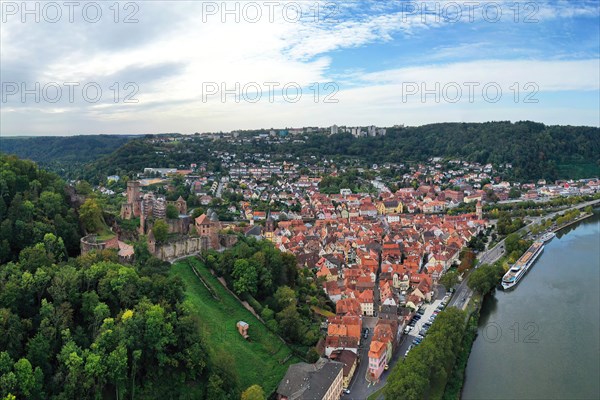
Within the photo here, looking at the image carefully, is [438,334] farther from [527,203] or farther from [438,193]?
[438,193]

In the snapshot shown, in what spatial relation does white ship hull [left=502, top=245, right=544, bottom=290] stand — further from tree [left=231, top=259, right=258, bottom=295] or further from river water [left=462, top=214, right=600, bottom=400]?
tree [left=231, top=259, right=258, bottom=295]

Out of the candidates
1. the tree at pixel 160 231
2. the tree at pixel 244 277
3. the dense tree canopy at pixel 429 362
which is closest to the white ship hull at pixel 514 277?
the dense tree canopy at pixel 429 362

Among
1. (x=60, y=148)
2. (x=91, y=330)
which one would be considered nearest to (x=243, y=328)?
(x=91, y=330)

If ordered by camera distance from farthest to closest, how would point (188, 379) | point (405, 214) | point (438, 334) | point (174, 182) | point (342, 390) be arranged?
1. point (174, 182)
2. point (405, 214)
3. point (438, 334)
4. point (342, 390)
5. point (188, 379)

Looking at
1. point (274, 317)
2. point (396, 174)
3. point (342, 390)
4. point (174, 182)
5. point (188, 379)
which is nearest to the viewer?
point (188, 379)

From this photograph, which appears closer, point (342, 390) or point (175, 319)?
point (175, 319)

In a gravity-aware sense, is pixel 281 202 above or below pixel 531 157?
below

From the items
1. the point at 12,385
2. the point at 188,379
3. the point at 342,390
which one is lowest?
the point at 342,390

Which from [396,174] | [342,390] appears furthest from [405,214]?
[342,390]
